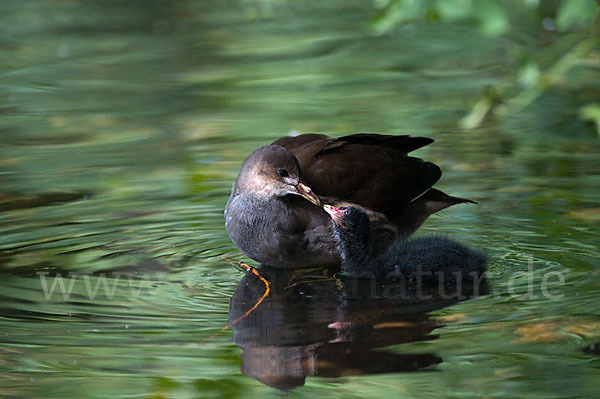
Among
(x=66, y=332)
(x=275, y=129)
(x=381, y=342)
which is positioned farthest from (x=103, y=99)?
(x=381, y=342)

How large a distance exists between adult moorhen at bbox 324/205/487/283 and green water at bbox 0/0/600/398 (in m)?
→ 0.19

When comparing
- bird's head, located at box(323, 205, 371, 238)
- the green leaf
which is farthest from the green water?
the green leaf

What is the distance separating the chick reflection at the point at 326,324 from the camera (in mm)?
4262

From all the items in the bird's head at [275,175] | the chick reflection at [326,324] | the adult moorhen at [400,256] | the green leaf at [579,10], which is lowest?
the chick reflection at [326,324]

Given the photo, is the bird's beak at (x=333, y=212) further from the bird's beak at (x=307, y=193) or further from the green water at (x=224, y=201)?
the green water at (x=224, y=201)

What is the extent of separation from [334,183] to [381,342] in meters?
1.43

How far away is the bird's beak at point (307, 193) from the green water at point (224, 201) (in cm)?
45

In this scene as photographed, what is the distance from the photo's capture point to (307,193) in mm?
5438

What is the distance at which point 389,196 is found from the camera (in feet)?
19.3

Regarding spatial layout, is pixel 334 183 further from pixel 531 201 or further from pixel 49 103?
pixel 49 103

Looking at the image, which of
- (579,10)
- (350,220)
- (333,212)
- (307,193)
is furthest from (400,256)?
(579,10)

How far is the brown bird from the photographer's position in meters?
5.52

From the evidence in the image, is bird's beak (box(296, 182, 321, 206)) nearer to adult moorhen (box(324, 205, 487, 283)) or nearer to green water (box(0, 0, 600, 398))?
adult moorhen (box(324, 205, 487, 283))

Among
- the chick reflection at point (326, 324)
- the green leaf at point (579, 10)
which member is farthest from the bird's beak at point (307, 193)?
the green leaf at point (579, 10)
